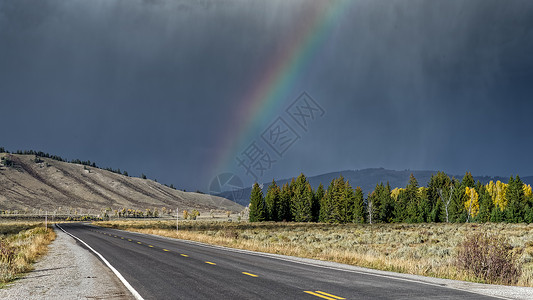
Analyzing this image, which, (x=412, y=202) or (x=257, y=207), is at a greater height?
(x=412, y=202)

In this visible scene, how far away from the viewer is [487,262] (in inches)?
530

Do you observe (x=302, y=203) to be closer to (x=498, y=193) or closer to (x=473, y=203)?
(x=473, y=203)

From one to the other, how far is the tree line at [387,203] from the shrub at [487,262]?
248 ft

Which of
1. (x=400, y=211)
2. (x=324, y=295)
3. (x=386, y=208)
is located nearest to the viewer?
(x=324, y=295)

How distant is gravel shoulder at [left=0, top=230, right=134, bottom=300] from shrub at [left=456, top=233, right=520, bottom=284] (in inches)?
437

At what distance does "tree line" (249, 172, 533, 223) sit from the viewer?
87.5 meters

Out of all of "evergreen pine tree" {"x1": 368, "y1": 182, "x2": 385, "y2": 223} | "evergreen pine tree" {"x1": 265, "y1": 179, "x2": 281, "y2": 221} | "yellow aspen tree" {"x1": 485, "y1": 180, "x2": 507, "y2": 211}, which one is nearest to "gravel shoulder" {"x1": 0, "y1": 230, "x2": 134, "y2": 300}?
"evergreen pine tree" {"x1": 368, "y1": 182, "x2": 385, "y2": 223}

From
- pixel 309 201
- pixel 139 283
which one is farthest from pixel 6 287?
pixel 309 201

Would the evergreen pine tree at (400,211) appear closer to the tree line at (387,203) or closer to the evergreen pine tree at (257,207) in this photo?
the tree line at (387,203)

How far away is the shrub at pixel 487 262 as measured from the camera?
1296cm

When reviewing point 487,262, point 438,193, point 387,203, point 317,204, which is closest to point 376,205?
point 387,203

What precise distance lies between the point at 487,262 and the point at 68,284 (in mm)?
13359

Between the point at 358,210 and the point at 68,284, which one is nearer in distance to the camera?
the point at 68,284

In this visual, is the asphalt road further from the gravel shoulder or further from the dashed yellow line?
the gravel shoulder
